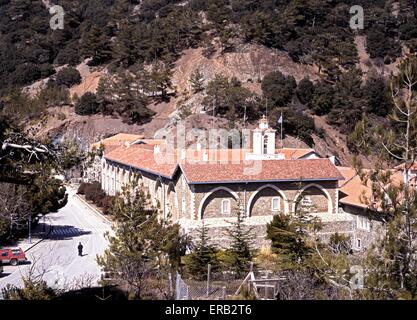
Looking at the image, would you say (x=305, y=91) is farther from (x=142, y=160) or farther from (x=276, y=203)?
(x=276, y=203)

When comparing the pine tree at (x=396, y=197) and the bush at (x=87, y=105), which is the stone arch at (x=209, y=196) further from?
the bush at (x=87, y=105)

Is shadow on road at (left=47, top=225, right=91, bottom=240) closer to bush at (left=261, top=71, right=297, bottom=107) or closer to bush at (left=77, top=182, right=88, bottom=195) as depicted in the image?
bush at (left=77, top=182, right=88, bottom=195)

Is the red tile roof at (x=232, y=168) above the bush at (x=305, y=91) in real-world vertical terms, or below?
below

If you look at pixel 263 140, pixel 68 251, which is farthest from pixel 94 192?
pixel 68 251

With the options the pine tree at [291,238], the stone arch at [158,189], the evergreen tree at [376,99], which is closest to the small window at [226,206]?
the pine tree at [291,238]

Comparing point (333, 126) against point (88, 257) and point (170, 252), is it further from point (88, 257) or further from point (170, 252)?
point (170, 252)

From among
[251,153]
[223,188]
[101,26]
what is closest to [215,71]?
[101,26]

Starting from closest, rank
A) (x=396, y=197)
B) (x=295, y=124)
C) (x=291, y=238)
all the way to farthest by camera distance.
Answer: (x=396, y=197) → (x=291, y=238) → (x=295, y=124)

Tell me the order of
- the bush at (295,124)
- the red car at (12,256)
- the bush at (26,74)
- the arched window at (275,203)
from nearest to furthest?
the red car at (12,256)
the arched window at (275,203)
the bush at (295,124)
the bush at (26,74)
